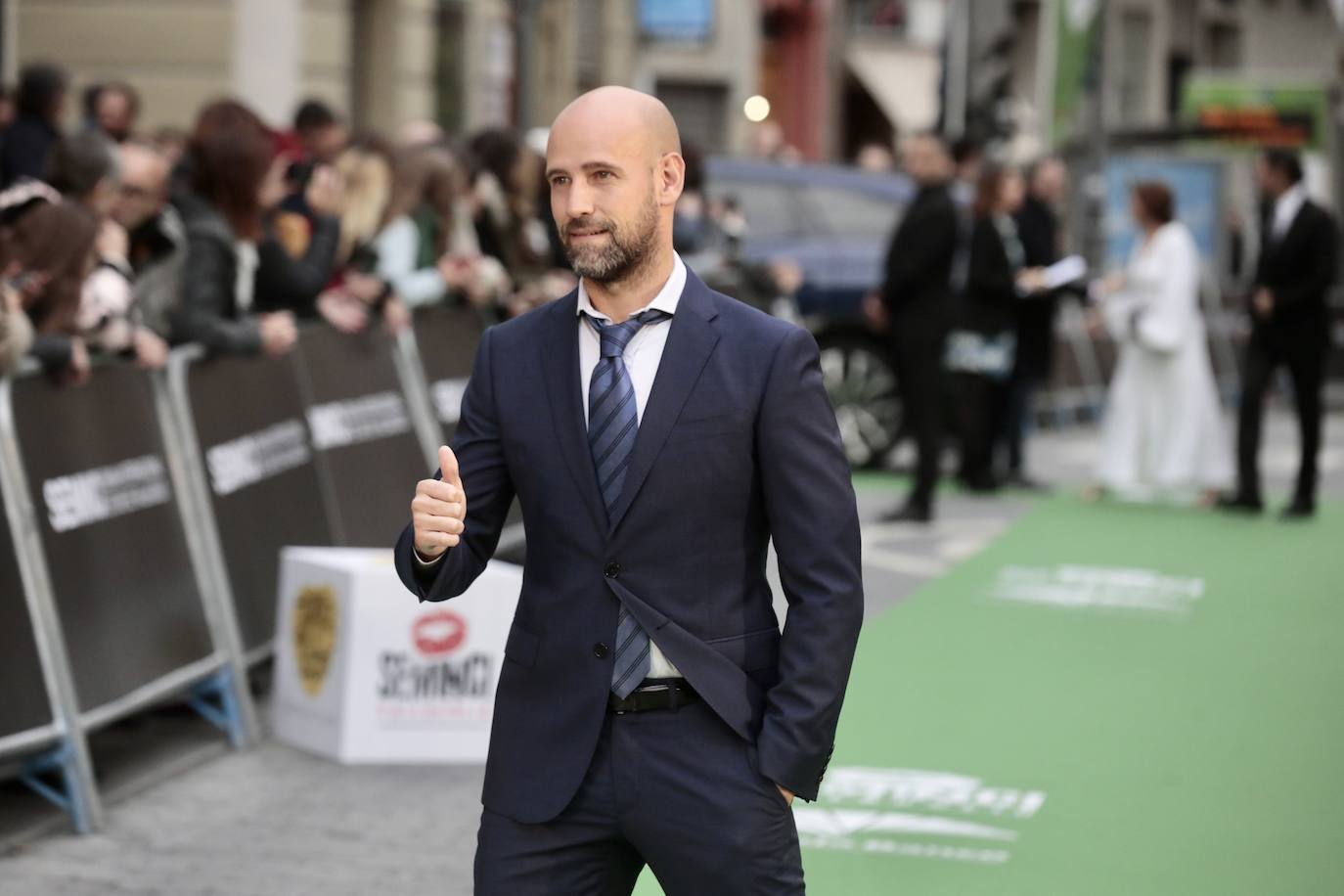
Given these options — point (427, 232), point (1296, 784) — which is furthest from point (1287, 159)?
point (1296, 784)

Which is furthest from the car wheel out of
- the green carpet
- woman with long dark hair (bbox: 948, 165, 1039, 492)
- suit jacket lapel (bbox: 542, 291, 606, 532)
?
suit jacket lapel (bbox: 542, 291, 606, 532)

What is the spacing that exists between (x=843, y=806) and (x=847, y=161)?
44.2 meters

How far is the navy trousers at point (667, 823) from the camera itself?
11.4 ft

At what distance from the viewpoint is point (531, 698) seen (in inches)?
142

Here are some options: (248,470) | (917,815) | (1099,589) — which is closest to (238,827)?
(248,470)

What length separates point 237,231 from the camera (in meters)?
8.26

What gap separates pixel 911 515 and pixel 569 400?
30.4 feet

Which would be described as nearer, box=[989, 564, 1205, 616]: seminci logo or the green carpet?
the green carpet

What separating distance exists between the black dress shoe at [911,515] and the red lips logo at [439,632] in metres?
5.74

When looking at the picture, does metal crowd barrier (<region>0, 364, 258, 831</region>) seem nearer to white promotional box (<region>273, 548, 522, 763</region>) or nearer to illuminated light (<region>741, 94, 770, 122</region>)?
white promotional box (<region>273, 548, 522, 763</region>)

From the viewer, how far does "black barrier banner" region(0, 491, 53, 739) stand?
6117 millimetres

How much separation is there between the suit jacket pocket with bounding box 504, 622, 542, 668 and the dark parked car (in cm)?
1128

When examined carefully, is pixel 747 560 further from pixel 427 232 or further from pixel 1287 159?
pixel 1287 159

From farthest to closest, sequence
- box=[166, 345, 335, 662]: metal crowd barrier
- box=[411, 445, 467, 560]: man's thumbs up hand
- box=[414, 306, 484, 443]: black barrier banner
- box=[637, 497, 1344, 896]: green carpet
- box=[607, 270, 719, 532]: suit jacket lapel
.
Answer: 1. box=[414, 306, 484, 443]: black barrier banner
2. box=[166, 345, 335, 662]: metal crowd barrier
3. box=[637, 497, 1344, 896]: green carpet
4. box=[607, 270, 719, 532]: suit jacket lapel
5. box=[411, 445, 467, 560]: man's thumbs up hand
